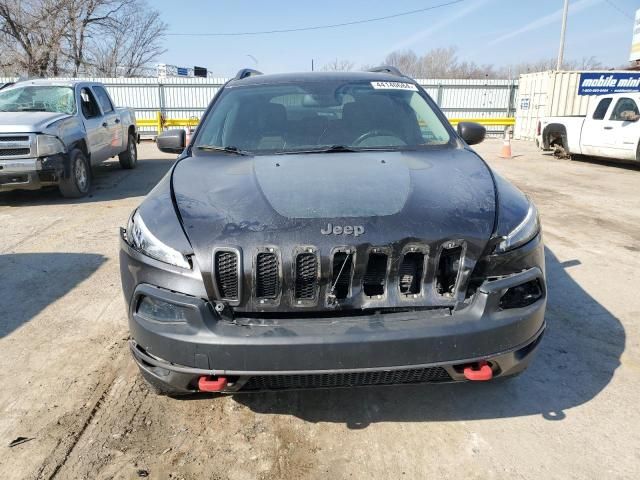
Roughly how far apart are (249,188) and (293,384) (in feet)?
3.20

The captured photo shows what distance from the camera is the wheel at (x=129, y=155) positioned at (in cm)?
1123

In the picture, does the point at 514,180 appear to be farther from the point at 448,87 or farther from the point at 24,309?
the point at 448,87

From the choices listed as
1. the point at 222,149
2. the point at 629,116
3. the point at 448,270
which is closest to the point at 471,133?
the point at 222,149

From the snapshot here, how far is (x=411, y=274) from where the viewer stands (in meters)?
2.09

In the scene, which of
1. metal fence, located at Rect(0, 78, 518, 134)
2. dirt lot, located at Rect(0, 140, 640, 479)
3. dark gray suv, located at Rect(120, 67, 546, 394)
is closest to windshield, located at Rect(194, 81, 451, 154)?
dark gray suv, located at Rect(120, 67, 546, 394)

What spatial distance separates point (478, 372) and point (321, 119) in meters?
2.06

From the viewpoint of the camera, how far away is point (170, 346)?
2006 millimetres

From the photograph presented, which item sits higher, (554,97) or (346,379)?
(554,97)

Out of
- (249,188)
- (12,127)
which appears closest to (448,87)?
(12,127)

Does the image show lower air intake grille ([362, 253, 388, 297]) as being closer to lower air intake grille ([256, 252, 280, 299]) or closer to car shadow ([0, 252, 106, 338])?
lower air intake grille ([256, 252, 280, 299])

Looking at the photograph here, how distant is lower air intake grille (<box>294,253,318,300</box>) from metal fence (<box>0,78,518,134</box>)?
18.5 m

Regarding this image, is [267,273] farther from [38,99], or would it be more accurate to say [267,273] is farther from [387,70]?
[38,99]

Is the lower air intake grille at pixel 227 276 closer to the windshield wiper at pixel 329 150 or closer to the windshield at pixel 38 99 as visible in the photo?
the windshield wiper at pixel 329 150

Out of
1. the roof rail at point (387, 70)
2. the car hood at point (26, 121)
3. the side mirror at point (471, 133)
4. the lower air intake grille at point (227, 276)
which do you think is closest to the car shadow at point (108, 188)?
the car hood at point (26, 121)
